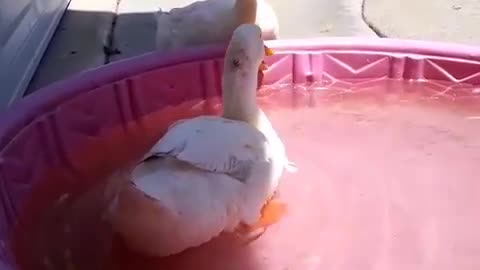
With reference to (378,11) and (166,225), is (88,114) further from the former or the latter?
(378,11)

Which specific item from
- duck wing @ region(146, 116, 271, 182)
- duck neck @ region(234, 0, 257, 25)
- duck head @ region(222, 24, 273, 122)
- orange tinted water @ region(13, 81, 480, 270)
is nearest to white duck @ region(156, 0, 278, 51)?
duck neck @ region(234, 0, 257, 25)

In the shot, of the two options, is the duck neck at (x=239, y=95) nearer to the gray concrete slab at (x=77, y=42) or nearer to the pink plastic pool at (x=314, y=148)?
the pink plastic pool at (x=314, y=148)

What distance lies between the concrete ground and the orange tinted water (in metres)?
0.61

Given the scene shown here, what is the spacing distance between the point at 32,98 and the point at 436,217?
882mm

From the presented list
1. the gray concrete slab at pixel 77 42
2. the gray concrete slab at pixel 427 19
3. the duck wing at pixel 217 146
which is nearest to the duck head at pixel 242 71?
the duck wing at pixel 217 146

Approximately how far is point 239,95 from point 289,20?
1192 mm

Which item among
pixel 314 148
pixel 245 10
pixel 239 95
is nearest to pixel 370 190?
pixel 314 148

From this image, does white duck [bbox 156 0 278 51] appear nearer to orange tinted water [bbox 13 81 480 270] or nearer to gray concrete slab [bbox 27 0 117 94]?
orange tinted water [bbox 13 81 480 270]

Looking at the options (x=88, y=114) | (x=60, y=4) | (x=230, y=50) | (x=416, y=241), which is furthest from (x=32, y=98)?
(x=60, y=4)

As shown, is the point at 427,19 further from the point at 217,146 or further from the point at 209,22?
the point at 217,146

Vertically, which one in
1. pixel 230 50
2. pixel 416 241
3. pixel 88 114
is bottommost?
pixel 416 241

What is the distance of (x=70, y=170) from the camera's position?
6.42ft

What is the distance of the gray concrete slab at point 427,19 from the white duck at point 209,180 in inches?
43.6

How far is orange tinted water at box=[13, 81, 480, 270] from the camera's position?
171 cm
